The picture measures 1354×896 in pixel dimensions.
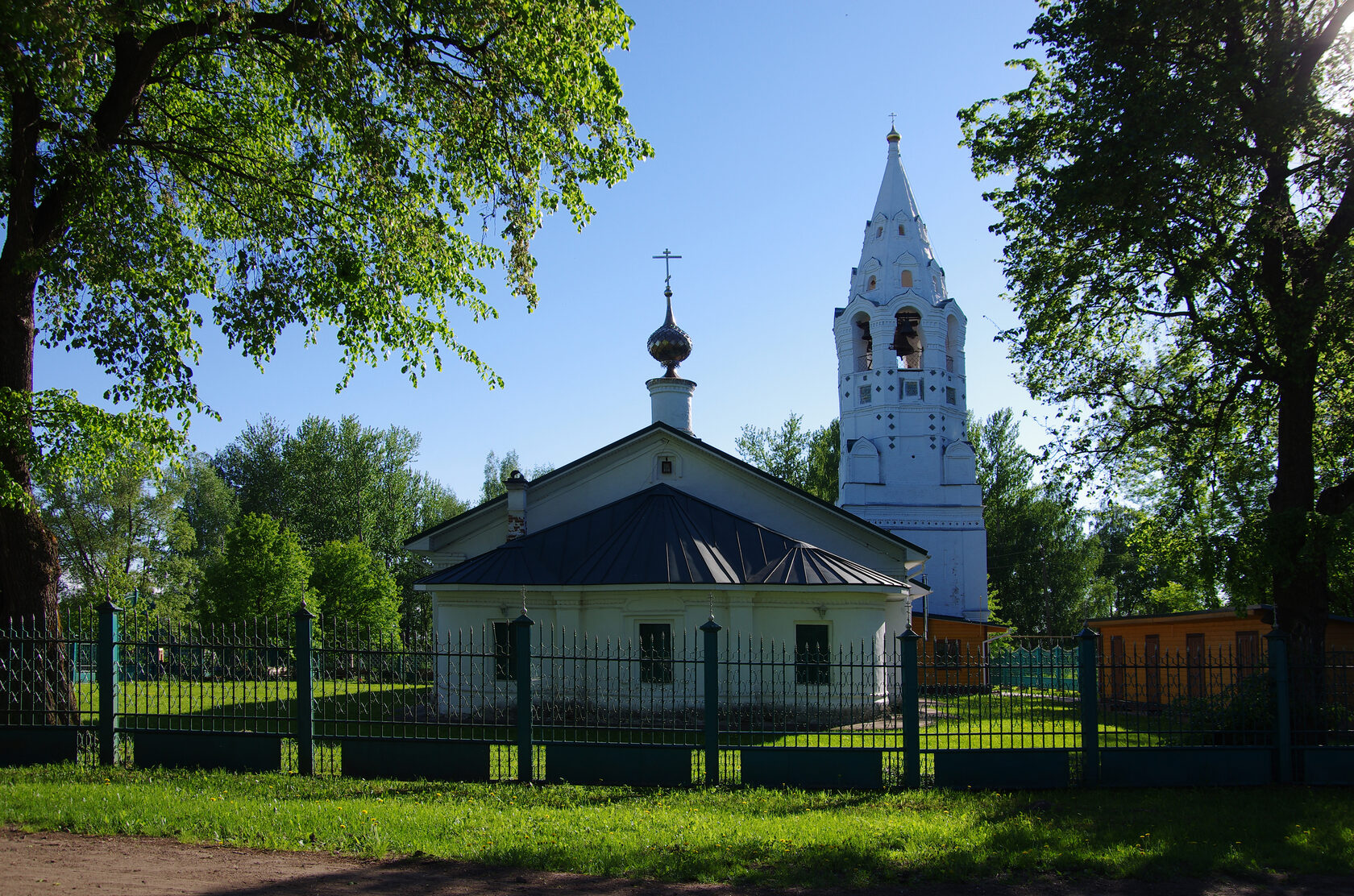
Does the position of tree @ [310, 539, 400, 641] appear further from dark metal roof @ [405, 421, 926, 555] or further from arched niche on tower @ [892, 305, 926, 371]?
arched niche on tower @ [892, 305, 926, 371]

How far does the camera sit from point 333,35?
1197cm

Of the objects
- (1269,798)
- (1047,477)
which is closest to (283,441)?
(1047,477)

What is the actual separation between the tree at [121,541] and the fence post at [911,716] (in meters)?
35.8

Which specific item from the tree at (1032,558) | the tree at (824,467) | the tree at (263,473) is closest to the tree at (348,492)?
the tree at (263,473)

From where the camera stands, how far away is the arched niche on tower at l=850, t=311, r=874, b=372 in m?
34.5

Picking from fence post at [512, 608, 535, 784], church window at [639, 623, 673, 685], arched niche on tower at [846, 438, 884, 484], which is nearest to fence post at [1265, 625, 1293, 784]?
fence post at [512, 608, 535, 784]

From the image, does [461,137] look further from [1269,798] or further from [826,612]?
[1269,798]

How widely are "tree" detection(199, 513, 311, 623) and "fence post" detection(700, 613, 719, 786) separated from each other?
94.2 feet

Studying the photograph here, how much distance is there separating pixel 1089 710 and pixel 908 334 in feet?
81.1

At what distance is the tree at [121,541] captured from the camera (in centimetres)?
3931

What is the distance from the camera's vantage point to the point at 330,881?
6.99m

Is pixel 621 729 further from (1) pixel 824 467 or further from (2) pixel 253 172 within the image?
(1) pixel 824 467

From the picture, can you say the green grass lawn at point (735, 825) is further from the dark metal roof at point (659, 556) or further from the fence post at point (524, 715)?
the dark metal roof at point (659, 556)

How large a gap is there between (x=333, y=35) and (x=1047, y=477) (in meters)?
12.1
